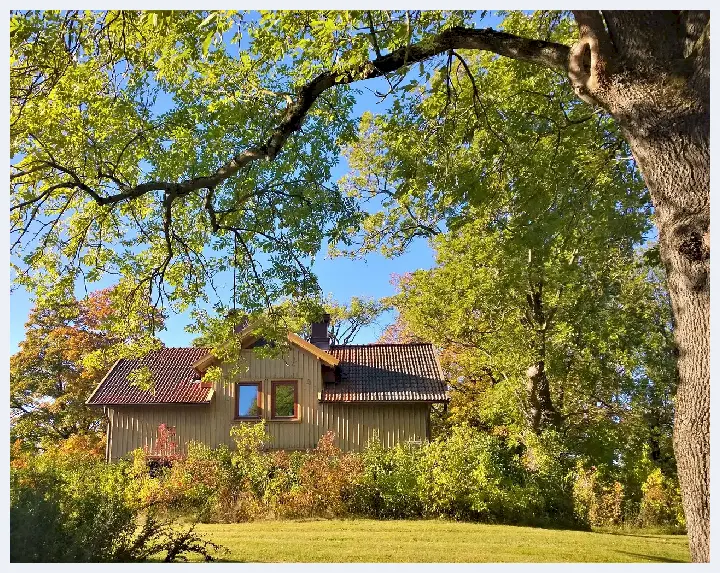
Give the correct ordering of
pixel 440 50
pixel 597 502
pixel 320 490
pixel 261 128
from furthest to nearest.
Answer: pixel 597 502, pixel 320 490, pixel 261 128, pixel 440 50

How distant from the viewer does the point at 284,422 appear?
9305 mm

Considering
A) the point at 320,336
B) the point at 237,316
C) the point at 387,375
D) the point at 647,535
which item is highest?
Result: the point at 320,336

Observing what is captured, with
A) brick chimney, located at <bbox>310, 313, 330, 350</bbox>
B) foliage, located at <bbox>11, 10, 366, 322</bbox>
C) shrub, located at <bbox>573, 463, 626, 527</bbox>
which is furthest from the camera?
brick chimney, located at <bbox>310, 313, 330, 350</bbox>

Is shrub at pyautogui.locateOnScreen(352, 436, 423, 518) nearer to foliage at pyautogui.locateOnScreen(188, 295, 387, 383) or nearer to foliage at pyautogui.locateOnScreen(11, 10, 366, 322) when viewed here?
foliage at pyautogui.locateOnScreen(188, 295, 387, 383)

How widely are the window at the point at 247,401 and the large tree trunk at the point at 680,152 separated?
7336 millimetres

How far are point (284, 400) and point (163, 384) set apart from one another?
188cm

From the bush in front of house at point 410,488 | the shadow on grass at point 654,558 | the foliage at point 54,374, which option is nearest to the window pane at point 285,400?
the bush in front of house at point 410,488

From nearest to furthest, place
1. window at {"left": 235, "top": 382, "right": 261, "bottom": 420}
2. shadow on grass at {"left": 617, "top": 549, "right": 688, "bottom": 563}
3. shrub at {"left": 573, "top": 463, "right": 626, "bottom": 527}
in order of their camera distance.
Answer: shadow on grass at {"left": 617, "top": 549, "right": 688, "bottom": 563} < shrub at {"left": 573, "top": 463, "right": 626, "bottom": 527} < window at {"left": 235, "top": 382, "right": 261, "bottom": 420}

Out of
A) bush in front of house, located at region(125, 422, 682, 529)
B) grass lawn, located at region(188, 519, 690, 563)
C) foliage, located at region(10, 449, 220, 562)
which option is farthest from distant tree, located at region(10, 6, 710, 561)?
bush in front of house, located at region(125, 422, 682, 529)

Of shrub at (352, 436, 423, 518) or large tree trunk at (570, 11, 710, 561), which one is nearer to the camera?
large tree trunk at (570, 11, 710, 561)

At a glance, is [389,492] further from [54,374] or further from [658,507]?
[54,374]

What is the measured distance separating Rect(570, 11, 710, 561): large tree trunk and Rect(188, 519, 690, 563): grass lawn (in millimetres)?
2343

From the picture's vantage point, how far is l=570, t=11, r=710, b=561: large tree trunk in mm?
2662

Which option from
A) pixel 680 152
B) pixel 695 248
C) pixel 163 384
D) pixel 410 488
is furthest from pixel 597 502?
pixel 163 384
